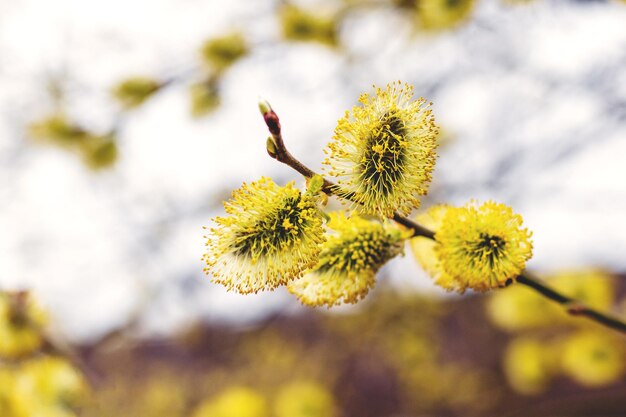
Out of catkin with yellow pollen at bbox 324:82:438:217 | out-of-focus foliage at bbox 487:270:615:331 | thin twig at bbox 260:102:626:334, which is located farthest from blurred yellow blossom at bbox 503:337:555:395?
catkin with yellow pollen at bbox 324:82:438:217

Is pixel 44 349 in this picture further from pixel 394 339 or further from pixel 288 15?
pixel 394 339

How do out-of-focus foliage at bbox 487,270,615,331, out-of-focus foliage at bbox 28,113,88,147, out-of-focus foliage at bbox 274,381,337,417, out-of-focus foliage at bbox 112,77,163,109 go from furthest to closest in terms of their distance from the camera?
out-of-focus foliage at bbox 274,381,337,417
out-of-focus foliage at bbox 28,113,88,147
out-of-focus foliage at bbox 112,77,163,109
out-of-focus foliage at bbox 487,270,615,331

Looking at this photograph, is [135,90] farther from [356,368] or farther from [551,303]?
[356,368]

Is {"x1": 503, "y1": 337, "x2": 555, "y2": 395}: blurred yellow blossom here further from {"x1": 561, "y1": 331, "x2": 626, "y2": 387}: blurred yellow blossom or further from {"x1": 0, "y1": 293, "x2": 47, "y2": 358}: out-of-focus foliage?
{"x1": 0, "y1": 293, "x2": 47, "y2": 358}: out-of-focus foliage

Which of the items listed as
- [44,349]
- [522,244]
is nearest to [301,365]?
[44,349]

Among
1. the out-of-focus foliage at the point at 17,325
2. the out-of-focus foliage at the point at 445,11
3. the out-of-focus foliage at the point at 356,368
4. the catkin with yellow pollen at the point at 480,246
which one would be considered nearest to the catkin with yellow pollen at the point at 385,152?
the catkin with yellow pollen at the point at 480,246

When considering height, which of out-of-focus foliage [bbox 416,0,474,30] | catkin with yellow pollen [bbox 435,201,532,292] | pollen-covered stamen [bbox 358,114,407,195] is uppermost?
out-of-focus foliage [bbox 416,0,474,30]

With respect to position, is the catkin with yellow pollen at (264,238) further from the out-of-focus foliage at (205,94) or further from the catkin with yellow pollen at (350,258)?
the out-of-focus foliage at (205,94)
